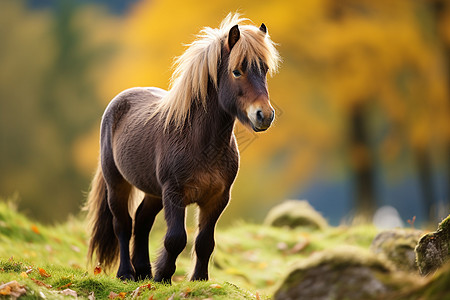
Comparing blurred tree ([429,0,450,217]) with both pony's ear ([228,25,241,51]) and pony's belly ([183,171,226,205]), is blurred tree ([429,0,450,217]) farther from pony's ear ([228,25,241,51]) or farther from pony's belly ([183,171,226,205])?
pony's ear ([228,25,241,51])

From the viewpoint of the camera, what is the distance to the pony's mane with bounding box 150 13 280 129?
4566mm

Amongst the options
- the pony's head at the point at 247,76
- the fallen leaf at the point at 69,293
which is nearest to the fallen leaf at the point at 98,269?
the fallen leaf at the point at 69,293

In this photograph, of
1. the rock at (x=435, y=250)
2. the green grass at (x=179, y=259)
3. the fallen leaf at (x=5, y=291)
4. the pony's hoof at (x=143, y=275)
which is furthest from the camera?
the pony's hoof at (x=143, y=275)

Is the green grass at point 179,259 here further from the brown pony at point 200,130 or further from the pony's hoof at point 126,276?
the brown pony at point 200,130

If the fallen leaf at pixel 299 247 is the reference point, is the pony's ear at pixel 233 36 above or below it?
above

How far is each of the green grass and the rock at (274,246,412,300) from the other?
1.34m

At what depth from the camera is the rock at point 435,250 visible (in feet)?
13.9

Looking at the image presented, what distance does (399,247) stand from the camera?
19.5ft

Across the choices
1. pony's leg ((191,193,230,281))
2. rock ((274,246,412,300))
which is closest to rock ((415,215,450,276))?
rock ((274,246,412,300))

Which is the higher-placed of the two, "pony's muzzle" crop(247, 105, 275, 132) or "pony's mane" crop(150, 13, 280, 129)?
"pony's mane" crop(150, 13, 280, 129)

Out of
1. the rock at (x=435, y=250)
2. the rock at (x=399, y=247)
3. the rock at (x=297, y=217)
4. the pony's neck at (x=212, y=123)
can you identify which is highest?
the pony's neck at (x=212, y=123)

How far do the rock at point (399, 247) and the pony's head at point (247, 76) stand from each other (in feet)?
8.00

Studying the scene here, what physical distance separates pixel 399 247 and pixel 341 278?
3.32 meters

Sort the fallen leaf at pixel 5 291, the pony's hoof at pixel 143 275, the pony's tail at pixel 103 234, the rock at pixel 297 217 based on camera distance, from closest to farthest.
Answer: the fallen leaf at pixel 5 291 → the pony's hoof at pixel 143 275 → the pony's tail at pixel 103 234 → the rock at pixel 297 217
